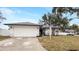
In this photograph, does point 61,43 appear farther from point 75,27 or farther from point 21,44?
point 21,44

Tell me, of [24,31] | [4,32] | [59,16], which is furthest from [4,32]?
[59,16]

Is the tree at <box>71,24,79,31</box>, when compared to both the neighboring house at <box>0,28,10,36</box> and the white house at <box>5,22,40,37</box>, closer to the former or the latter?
the white house at <box>5,22,40,37</box>

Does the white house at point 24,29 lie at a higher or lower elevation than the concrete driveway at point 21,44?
higher

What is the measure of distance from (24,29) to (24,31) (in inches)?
0.8

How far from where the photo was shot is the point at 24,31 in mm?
2434

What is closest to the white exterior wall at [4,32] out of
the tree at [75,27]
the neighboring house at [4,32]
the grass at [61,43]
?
the neighboring house at [4,32]

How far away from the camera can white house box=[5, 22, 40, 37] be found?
2.42 meters

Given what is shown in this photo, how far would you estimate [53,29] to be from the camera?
2430 mm

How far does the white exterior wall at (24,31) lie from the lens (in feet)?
7.97

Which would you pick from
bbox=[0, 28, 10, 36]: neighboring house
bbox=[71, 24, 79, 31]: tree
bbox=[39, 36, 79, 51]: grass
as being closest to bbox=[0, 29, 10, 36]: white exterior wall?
bbox=[0, 28, 10, 36]: neighboring house

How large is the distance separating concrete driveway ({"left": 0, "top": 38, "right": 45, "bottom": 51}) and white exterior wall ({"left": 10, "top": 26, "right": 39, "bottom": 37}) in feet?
0.17

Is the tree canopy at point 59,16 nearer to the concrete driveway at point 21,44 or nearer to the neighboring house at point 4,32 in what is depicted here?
the concrete driveway at point 21,44

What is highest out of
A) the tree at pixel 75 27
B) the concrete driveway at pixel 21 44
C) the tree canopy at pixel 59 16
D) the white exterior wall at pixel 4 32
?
the tree canopy at pixel 59 16

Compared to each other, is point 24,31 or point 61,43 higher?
point 24,31
